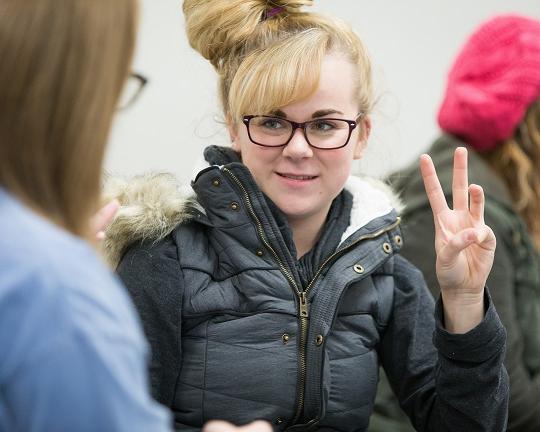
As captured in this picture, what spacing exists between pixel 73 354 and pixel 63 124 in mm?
238

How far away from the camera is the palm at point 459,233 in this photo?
155 cm

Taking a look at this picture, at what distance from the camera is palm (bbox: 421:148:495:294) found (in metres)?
1.55

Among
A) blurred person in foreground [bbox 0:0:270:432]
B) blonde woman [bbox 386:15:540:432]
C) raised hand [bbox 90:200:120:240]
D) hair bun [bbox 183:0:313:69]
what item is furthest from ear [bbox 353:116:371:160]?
blurred person in foreground [bbox 0:0:270:432]

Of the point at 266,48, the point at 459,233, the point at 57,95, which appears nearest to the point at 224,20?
the point at 266,48

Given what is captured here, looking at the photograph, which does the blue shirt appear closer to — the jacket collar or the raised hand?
the raised hand

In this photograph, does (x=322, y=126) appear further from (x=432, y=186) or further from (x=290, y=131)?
(x=432, y=186)

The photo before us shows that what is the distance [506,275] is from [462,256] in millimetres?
494

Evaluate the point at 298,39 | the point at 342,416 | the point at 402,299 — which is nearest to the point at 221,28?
the point at 298,39

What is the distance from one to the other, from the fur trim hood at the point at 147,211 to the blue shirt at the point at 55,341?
744mm

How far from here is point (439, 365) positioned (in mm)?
1627

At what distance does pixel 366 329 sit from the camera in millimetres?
1671

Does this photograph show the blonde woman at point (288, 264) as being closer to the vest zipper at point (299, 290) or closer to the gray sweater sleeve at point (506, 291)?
the vest zipper at point (299, 290)

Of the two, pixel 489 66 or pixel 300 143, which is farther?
pixel 489 66

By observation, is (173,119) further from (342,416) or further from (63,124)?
(63,124)
